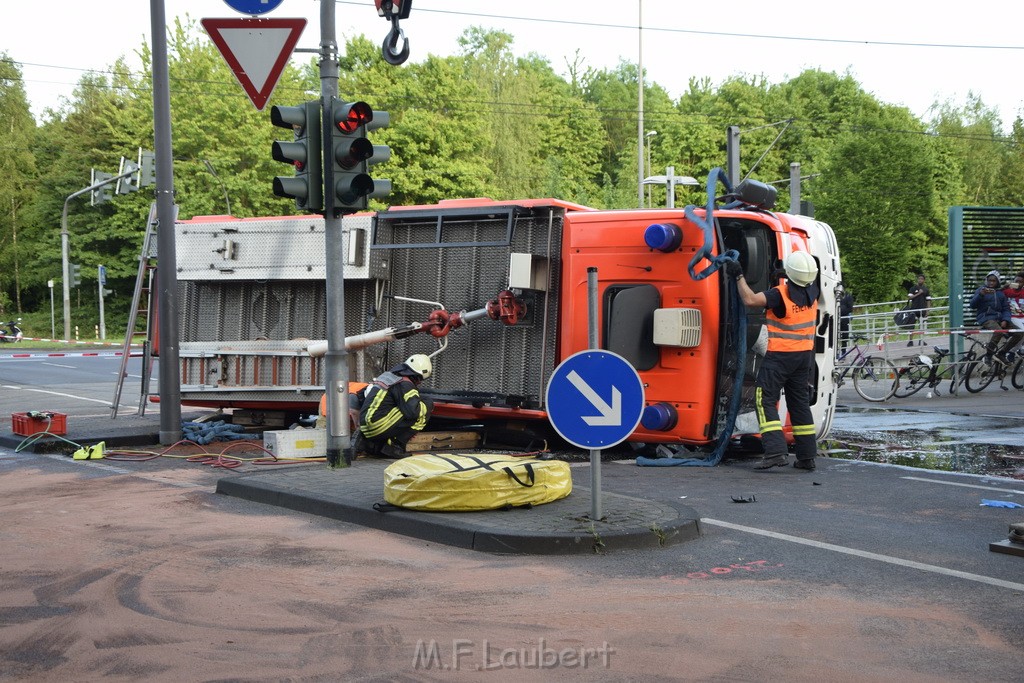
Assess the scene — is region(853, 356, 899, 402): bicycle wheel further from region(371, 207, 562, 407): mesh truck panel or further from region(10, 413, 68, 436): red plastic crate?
region(10, 413, 68, 436): red plastic crate

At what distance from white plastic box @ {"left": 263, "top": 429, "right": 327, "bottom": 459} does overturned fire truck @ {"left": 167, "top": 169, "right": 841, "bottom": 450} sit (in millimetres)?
1537

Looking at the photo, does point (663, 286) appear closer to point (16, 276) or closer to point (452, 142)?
point (452, 142)

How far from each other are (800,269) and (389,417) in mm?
4029

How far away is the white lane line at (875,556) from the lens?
20.0 feet

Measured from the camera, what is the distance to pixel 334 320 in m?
10.0

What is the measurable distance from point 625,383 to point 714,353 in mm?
3870

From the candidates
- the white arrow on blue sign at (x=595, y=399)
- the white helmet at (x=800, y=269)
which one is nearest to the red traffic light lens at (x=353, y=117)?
the white arrow on blue sign at (x=595, y=399)

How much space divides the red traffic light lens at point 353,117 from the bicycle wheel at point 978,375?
42.8ft

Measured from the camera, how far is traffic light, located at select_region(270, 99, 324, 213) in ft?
31.4

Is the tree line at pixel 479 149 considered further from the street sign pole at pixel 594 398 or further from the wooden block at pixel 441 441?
the street sign pole at pixel 594 398

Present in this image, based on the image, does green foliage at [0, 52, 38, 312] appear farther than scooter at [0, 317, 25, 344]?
Yes

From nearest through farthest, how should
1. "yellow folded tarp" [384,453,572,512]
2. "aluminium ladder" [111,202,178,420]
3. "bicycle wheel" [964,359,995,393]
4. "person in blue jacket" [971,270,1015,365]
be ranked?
"yellow folded tarp" [384,453,572,512] < "aluminium ladder" [111,202,178,420] < "bicycle wheel" [964,359,995,393] < "person in blue jacket" [971,270,1015,365]

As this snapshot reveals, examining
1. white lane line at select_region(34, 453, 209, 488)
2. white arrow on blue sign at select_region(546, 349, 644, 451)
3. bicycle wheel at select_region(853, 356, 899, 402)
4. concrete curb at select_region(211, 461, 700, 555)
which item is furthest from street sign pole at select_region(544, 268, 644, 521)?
bicycle wheel at select_region(853, 356, 899, 402)

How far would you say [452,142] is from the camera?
50.8m
